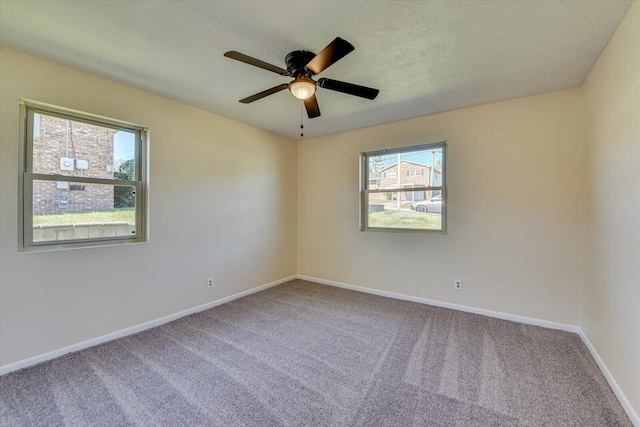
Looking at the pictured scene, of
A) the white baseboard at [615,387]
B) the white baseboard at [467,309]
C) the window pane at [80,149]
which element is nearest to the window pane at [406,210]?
the white baseboard at [467,309]

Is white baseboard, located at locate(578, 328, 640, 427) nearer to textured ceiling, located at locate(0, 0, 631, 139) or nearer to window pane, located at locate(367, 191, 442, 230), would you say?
window pane, located at locate(367, 191, 442, 230)

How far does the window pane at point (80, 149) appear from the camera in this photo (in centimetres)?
218

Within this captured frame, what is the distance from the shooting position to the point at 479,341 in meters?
2.46

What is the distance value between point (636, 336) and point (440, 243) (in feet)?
6.04

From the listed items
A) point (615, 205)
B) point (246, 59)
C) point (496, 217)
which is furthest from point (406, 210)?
point (246, 59)

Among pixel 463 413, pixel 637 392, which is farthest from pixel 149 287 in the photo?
pixel 637 392

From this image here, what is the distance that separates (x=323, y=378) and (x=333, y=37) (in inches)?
98.2

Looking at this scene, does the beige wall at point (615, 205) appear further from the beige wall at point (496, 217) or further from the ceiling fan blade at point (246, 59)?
the ceiling fan blade at point (246, 59)

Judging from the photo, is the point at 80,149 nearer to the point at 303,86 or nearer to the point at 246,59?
the point at 246,59

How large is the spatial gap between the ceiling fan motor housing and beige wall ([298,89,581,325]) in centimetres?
204

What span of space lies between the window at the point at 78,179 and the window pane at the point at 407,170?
297cm

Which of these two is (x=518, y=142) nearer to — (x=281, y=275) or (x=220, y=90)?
(x=220, y=90)

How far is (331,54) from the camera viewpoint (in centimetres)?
159

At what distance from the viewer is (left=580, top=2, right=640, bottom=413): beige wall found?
1.58 metres
